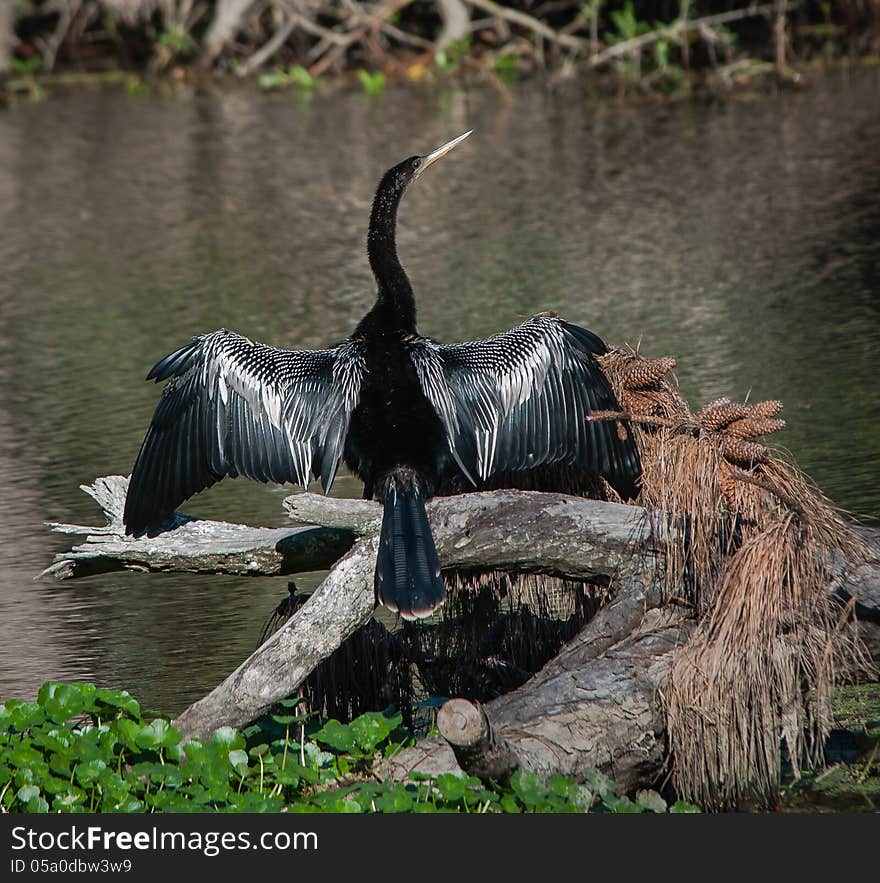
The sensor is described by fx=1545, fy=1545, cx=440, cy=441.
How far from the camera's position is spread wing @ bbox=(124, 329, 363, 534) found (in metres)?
4.76

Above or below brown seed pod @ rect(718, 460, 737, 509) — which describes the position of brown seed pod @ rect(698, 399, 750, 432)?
above

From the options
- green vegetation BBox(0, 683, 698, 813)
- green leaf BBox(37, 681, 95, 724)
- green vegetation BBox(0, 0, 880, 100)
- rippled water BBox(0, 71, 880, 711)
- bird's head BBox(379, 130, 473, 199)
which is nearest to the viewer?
green vegetation BBox(0, 683, 698, 813)

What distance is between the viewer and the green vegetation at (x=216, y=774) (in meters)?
3.84

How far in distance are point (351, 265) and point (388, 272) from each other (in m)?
5.97

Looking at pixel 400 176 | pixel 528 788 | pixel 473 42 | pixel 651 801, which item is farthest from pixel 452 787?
pixel 473 42

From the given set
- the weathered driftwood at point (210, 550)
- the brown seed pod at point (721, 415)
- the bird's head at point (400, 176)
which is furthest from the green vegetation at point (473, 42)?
the brown seed pod at point (721, 415)

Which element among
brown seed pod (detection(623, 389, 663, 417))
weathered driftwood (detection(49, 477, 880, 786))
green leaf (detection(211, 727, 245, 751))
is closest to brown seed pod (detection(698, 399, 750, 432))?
weathered driftwood (detection(49, 477, 880, 786))

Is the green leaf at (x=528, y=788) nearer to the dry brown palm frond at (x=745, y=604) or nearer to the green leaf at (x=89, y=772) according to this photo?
the dry brown palm frond at (x=745, y=604)

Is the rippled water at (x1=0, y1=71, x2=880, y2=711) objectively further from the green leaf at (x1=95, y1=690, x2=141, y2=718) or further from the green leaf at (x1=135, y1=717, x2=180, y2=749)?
the green leaf at (x1=135, y1=717, x2=180, y2=749)

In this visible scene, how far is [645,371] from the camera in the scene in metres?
4.85

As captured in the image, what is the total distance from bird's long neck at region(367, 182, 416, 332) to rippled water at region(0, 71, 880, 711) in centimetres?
132

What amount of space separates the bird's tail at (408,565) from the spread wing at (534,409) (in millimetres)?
470

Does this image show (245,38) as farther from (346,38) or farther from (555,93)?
(555,93)

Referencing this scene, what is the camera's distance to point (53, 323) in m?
10.3
